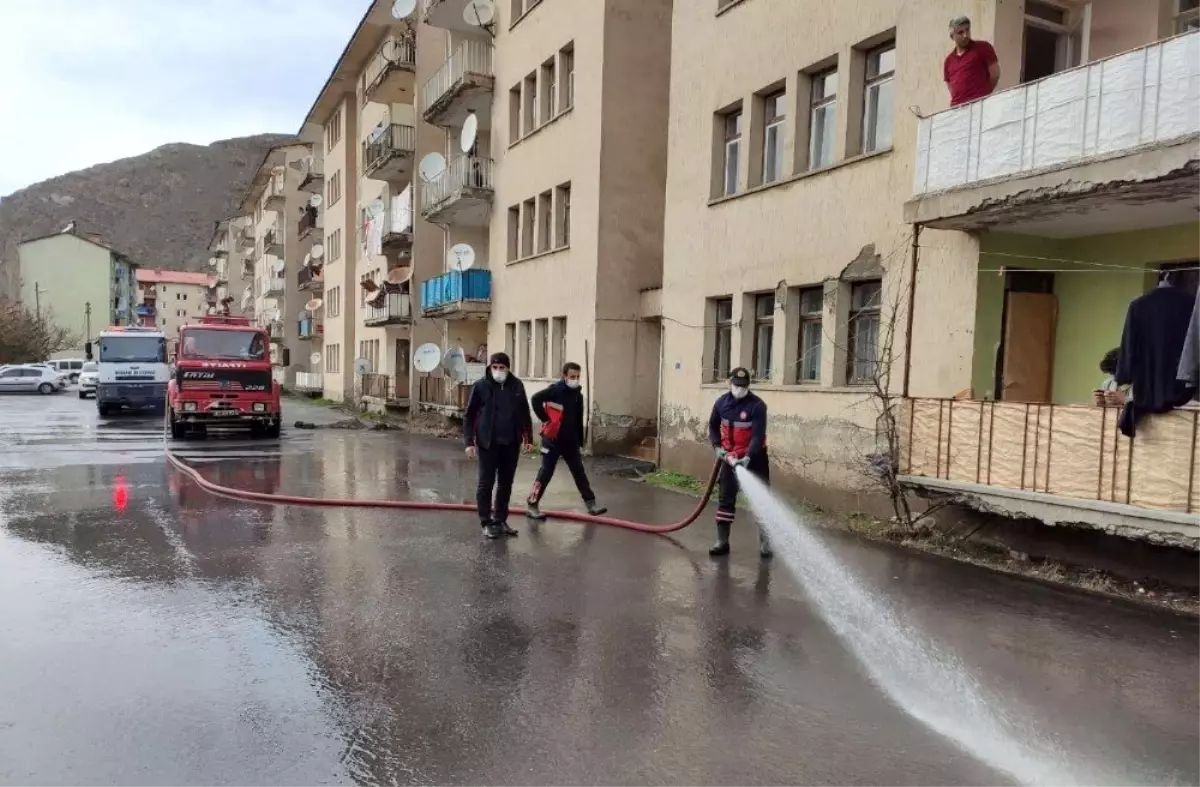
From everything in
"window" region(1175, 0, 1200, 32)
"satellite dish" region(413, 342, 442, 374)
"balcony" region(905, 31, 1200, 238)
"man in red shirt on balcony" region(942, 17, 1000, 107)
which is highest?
"window" region(1175, 0, 1200, 32)

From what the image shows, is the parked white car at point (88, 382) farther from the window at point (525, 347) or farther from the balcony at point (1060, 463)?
the balcony at point (1060, 463)

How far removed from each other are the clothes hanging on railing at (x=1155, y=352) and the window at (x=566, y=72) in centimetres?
1434

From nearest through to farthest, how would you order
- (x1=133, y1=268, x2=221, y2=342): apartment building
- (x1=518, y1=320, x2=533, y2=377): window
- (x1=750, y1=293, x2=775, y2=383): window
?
(x1=750, y1=293, x2=775, y2=383): window → (x1=518, y1=320, x2=533, y2=377): window → (x1=133, y1=268, x2=221, y2=342): apartment building

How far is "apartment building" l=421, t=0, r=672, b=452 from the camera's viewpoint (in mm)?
16953

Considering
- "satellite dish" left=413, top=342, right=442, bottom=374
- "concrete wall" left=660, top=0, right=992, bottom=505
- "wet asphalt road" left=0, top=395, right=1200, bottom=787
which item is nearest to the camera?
"wet asphalt road" left=0, top=395, right=1200, bottom=787

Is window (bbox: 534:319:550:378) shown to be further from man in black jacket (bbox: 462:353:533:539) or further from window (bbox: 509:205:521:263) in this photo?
man in black jacket (bbox: 462:353:533:539)

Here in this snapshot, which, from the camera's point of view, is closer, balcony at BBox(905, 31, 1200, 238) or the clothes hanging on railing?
the clothes hanging on railing

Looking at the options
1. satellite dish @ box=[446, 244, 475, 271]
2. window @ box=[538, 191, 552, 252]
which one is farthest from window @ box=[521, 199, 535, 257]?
satellite dish @ box=[446, 244, 475, 271]

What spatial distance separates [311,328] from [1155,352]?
48.4m

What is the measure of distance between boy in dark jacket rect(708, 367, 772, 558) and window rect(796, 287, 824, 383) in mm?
3694

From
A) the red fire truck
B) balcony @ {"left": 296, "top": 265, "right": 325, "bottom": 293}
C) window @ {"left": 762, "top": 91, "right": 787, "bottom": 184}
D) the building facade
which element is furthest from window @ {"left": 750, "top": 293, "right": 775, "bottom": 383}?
the building facade

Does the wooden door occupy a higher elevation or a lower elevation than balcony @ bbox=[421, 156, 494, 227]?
lower

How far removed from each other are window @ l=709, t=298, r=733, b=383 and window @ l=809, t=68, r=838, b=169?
2847mm

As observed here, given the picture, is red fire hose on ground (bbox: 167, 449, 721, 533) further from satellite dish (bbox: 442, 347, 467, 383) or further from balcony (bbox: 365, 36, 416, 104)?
balcony (bbox: 365, 36, 416, 104)
